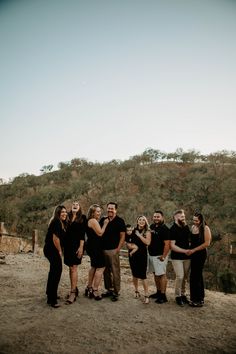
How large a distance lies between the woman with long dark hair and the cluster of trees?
1265 centimetres

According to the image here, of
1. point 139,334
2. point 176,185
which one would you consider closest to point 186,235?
point 139,334

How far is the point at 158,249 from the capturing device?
6.35 metres

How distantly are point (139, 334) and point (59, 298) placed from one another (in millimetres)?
2325

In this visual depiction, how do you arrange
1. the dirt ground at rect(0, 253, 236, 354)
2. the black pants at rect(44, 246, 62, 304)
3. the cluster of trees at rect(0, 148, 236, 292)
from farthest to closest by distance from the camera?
the cluster of trees at rect(0, 148, 236, 292), the black pants at rect(44, 246, 62, 304), the dirt ground at rect(0, 253, 236, 354)

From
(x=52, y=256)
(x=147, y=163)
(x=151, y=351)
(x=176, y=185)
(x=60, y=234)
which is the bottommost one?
(x=151, y=351)

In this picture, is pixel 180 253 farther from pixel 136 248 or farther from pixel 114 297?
pixel 114 297

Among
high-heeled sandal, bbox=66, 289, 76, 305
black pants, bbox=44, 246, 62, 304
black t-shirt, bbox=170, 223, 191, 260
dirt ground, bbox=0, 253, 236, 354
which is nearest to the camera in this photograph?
dirt ground, bbox=0, 253, 236, 354

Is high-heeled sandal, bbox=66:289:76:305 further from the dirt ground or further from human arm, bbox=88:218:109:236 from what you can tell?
human arm, bbox=88:218:109:236

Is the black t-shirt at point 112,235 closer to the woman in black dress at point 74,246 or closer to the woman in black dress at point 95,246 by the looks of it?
the woman in black dress at point 95,246

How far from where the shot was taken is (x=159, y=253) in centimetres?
636

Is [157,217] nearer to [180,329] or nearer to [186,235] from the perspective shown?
[186,235]

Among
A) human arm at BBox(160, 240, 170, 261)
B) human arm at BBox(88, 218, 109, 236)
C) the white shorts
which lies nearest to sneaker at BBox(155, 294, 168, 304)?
the white shorts

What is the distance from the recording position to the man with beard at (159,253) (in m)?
6.23

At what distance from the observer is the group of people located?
6113 millimetres
